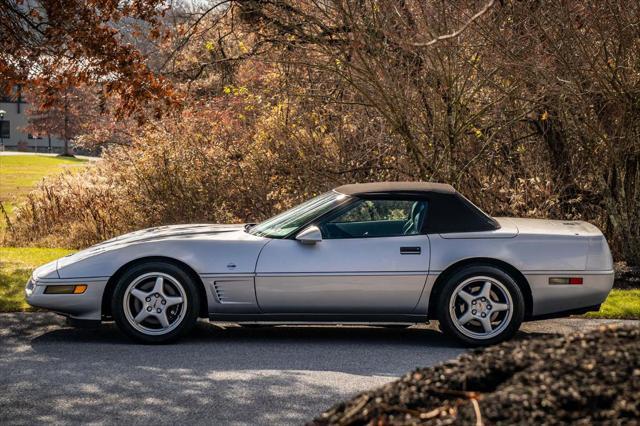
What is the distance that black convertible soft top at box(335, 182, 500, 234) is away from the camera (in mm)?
8562

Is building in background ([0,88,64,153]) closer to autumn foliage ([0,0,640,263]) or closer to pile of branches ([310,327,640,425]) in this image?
autumn foliage ([0,0,640,263])

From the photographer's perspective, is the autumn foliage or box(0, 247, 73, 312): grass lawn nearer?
box(0, 247, 73, 312): grass lawn

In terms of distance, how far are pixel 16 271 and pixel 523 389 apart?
11249 millimetres

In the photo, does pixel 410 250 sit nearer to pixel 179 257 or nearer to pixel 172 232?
pixel 179 257

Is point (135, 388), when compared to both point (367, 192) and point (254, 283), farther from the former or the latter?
point (367, 192)

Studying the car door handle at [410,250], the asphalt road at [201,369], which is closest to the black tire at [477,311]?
the asphalt road at [201,369]

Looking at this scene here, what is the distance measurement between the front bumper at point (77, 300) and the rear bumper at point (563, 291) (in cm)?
360

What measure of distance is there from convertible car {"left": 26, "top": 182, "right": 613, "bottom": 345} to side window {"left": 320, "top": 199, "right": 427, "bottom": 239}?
0.06 m

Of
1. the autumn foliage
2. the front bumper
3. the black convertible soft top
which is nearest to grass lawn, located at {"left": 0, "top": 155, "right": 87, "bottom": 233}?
the autumn foliage

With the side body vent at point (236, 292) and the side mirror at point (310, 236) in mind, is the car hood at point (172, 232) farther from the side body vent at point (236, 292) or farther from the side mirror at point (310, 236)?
the side mirror at point (310, 236)

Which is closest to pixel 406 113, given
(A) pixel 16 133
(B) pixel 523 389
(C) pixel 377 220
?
(C) pixel 377 220

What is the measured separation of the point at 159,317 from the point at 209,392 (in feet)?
6.10

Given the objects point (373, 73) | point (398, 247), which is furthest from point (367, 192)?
point (373, 73)

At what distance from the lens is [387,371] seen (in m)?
7.32
